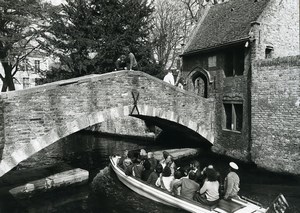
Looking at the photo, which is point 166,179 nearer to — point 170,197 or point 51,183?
point 170,197

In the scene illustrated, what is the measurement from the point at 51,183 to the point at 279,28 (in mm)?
12946

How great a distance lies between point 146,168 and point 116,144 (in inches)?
359

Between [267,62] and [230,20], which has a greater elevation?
[230,20]

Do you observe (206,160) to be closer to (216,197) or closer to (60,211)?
(216,197)

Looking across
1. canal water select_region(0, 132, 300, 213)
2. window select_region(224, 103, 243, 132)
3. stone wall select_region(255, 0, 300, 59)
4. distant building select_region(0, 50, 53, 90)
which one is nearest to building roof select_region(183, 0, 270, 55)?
stone wall select_region(255, 0, 300, 59)

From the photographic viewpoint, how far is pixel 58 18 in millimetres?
18625

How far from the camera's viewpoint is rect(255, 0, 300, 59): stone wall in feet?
44.4

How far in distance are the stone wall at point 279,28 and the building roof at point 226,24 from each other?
54 cm

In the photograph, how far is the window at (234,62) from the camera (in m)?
14.5

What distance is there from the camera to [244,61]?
45.6 feet

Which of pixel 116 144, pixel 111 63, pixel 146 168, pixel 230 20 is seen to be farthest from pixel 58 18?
pixel 146 168

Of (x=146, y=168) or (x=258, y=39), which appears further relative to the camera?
Answer: (x=258, y=39)

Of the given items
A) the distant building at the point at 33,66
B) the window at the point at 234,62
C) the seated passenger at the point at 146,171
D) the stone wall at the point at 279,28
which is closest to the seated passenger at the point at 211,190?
the seated passenger at the point at 146,171

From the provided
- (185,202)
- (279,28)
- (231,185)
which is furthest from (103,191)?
(279,28)
